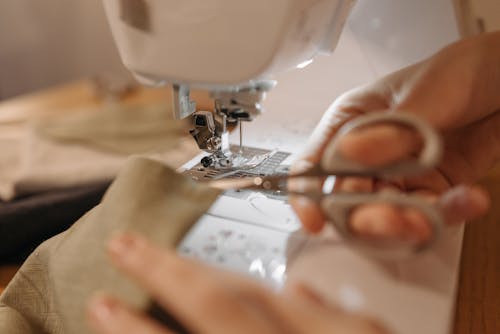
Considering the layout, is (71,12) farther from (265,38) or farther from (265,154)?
(265,38)

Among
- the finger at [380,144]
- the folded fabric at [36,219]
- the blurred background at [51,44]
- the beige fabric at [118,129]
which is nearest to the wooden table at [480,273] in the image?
the folded fabric at [36,219]

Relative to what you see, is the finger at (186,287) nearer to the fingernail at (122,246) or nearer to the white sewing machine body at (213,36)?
the fingernail at (122,246)

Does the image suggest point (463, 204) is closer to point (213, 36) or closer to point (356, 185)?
point (356, 185)

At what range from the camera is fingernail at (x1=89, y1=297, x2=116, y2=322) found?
1.07 ft

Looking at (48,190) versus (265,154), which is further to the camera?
(48,190)

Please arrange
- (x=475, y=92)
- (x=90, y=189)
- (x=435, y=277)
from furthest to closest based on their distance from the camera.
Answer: (x=90, y=189) < (x=475, y=92) < (x=435, y=277)

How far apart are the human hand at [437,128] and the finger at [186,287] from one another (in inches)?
5.3

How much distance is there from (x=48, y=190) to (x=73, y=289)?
1.71 feet

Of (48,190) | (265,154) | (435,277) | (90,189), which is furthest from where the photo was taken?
(48,190)

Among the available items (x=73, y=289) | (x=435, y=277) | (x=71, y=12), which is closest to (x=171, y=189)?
(x=73, y=289)

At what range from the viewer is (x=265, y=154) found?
63cm

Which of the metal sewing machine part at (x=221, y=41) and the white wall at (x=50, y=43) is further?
the white wall at (x=50, y=43)

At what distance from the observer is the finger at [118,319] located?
32 cm

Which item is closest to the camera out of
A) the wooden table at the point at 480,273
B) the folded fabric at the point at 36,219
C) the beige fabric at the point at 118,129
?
the wooden table at the point at 480,273
